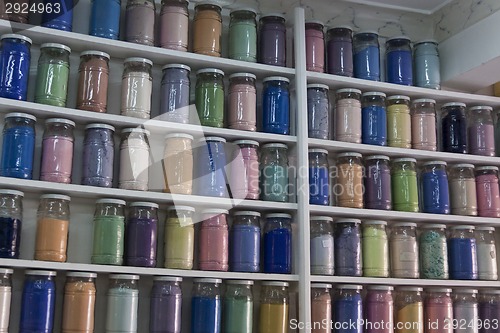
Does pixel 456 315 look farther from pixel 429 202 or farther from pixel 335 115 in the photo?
pixel 335 115

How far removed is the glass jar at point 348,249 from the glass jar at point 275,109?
0.34 meters

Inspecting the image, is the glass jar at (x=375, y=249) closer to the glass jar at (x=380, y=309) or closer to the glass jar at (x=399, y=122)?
the glass jar at (x=380, y=309)

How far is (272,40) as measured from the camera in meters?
2.01

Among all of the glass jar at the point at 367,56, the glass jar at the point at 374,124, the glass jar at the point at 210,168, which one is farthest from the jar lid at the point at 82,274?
the glass jar at the point at 367,56

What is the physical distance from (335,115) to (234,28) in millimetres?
411

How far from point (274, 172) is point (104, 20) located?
644 mm

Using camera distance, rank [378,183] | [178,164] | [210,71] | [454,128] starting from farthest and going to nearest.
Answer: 1. [454,128]
2. [378,183]
3. [210,71]
4. [178,164]

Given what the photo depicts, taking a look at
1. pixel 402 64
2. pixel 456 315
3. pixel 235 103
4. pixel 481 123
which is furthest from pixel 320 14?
pixel 456 315

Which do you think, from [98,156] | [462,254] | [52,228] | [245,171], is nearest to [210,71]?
[245,171]

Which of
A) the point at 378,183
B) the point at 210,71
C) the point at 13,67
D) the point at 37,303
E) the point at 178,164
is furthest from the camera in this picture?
the point at 378,183

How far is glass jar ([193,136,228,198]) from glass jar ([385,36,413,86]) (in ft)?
2.12

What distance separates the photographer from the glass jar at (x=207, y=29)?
194 centimetres

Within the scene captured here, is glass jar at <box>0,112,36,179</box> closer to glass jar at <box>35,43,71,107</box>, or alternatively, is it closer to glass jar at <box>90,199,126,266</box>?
glass jar at <box>35,43,71,107</box>

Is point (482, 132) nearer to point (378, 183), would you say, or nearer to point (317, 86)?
point (378, 183)
